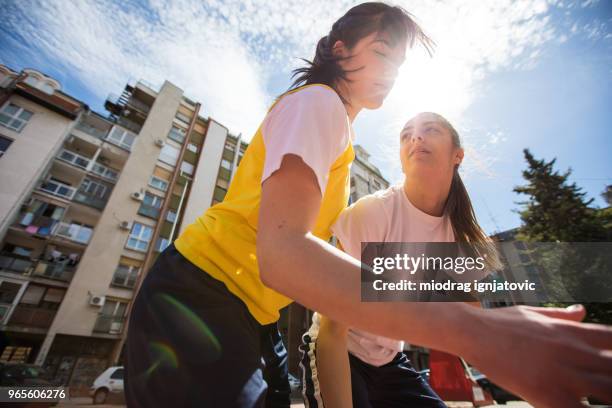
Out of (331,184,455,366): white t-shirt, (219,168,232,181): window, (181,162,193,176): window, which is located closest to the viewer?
(331,184,455,366): white t-shirt

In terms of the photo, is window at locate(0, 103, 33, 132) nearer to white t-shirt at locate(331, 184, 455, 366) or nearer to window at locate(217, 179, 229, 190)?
window at locate(217, 179, 229, 190)

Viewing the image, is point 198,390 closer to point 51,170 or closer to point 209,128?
point 51,170

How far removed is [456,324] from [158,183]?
24.2 meters

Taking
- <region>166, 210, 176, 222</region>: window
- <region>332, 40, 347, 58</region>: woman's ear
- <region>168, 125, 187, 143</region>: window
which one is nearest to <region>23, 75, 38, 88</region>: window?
<region>168, 125, 187, 143</region>: window

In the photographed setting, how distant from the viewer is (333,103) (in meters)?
0.98

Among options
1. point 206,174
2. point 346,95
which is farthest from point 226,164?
point 346,95

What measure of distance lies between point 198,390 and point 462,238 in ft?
6.59

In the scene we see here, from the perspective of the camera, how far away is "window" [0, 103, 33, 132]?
1755 centimetres

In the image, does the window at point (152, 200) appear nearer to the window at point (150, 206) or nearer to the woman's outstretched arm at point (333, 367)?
the window at point (150, 206)

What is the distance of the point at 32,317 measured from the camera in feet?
48.0

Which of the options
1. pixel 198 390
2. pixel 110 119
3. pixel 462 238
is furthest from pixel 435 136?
pixel 110 119

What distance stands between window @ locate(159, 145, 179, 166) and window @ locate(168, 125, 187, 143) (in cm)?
105

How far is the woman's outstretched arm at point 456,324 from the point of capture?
44 centimetres

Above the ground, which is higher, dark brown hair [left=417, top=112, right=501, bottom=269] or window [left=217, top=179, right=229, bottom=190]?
window [left=217, top=179, right=229, bottom=190]
